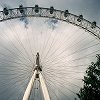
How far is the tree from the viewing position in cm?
4427

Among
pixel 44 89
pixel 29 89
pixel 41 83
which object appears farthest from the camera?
pixel 41 83

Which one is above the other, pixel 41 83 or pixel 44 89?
pixel 41 83

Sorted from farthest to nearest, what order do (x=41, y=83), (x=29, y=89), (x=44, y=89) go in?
(x=41, y=83) → (x=29, y=89) → (x=44, y=89)

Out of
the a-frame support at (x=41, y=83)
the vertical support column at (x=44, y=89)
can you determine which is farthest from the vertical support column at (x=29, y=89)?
the vertical support column at (x=44, y=89)

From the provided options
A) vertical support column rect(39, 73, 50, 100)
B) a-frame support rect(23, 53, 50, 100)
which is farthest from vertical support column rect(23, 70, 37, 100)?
vertical support column rect(39, 73, 50, 100)

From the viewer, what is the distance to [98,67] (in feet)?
161

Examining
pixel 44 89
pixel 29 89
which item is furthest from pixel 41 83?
pixel 44 89

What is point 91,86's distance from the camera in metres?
45.9

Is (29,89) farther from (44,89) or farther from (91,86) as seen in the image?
(91,86)

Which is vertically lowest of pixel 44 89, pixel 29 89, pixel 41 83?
pixel 44 89

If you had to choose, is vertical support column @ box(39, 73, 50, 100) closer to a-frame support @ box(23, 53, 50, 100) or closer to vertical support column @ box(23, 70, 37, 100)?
a-frame support @ box(23, 53, 50, 100)

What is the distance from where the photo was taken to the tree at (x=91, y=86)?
44269mm

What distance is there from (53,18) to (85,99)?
54.2 ft

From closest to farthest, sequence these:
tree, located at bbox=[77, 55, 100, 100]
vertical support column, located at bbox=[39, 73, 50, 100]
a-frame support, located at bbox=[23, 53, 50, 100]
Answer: vertical support column, located at bbox=[39, 73, 50, 100] → a-frame support, located at bbox=[23, 53, 50, 100] → tree, located at bbox=[77, 55, 100, 100]
